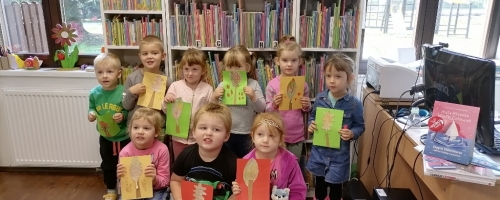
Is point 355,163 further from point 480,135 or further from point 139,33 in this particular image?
point 139,33

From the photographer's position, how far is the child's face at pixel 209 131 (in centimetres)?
161

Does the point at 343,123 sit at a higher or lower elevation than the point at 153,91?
lower

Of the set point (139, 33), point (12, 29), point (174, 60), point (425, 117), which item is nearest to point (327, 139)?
Result: point (425, 117)

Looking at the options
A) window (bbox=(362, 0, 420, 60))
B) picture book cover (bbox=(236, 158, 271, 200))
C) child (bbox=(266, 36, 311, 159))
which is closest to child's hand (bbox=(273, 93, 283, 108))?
child (bbox=(266, 36, 311, 159))

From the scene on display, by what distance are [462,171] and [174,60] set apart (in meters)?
1.69

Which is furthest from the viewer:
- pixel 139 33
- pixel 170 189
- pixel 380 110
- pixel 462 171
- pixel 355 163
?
pixel 355 163

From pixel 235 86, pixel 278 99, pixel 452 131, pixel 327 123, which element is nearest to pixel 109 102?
pixel 235 86

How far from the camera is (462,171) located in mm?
1252

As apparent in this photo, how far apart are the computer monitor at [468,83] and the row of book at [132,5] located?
152cm

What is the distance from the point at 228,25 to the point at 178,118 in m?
0.64

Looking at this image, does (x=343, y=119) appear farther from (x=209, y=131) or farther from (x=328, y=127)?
(x=209, y=131)

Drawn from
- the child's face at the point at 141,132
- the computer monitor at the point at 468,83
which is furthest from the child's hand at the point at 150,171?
the computer monitor at the point at 468,83

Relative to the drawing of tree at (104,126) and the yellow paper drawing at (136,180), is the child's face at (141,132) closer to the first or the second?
the yellow paper drawing at (136,180)

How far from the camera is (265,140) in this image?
1.57m
